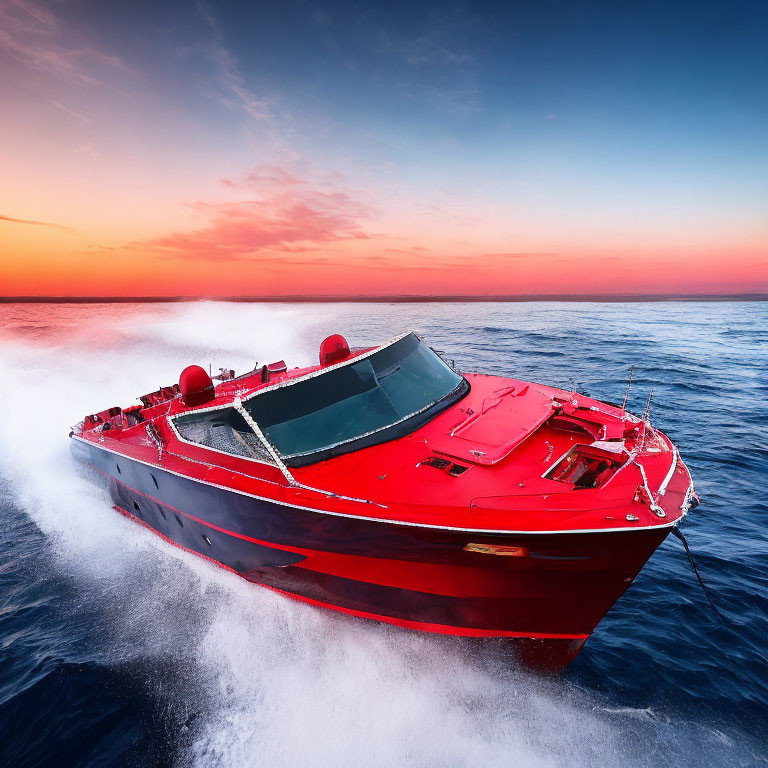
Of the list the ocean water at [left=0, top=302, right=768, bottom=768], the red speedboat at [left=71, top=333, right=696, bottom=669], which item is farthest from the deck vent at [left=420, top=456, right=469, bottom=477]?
the ocean water at [left=0, top=302, right=768, bottom=768]

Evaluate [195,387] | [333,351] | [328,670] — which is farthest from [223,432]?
[328,670]

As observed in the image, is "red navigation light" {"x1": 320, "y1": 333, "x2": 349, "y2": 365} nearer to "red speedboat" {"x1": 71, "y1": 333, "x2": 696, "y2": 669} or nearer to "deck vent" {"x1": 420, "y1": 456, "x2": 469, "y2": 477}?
"red speedboat" {"x1": 71, "y1": 333, "x2": 696, "y2": 669}

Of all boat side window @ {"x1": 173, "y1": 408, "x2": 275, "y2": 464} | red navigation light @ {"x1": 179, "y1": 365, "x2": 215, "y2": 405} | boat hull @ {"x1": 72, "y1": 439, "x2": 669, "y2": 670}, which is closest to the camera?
boat hull @ {"x1": 72, "y1": 439, "x2": 669, "y2": 670}

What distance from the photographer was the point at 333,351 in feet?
19.3

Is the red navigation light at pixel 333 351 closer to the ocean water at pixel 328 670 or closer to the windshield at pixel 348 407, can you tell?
the windshield at pixel 348 407

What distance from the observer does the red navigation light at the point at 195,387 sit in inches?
225

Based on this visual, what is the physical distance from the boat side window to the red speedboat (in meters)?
0.02

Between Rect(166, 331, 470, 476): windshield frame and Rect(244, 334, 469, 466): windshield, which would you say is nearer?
Rect(166, 331, 470, 476): windshield frame

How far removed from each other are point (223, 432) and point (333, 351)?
1981 mm

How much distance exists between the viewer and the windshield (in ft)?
14.1

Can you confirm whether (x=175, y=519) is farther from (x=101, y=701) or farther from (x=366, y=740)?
(x=366, y=740)

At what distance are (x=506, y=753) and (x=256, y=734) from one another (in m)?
2.51

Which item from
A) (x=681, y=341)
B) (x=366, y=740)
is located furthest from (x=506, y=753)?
(x=681, y=341)

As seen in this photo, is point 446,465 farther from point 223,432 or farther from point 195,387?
point 195,387
